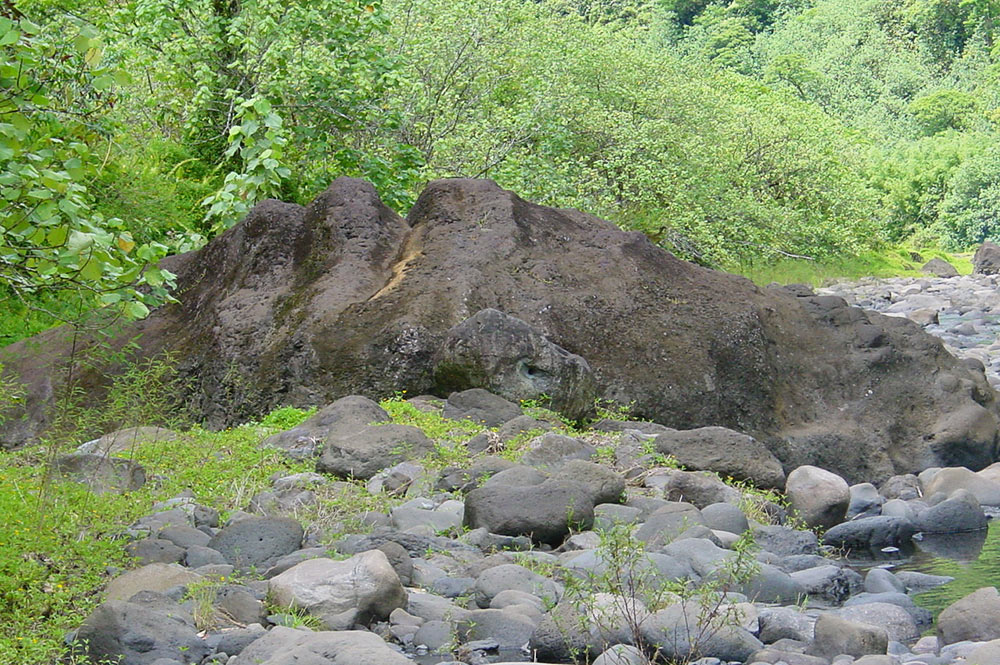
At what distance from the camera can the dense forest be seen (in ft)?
17.7

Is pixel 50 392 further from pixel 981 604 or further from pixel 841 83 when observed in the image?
pixel 841 83

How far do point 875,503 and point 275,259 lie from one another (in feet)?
19.5

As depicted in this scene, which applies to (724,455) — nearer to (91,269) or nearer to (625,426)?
(625,426)

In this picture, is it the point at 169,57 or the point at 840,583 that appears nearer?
the point at 840,583

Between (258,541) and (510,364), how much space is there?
12.8 feet

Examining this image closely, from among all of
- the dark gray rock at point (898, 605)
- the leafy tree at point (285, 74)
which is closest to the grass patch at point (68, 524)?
the dark gray rock at point (898, 605)

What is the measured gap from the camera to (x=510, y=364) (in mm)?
10016

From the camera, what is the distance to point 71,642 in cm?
498

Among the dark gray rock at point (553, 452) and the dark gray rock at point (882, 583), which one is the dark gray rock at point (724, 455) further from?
the dark gray rock at point (882, 583)

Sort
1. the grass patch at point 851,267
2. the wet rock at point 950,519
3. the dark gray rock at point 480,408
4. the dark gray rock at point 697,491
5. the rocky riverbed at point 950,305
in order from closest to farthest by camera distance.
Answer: the dark gray rock at point 697,491
the wet rock at point 950,519
the dark gray rock at point 480,408
the rocky riverbed at point 950,305
the grass patch at point 851,267

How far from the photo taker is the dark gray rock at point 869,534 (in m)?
8.51

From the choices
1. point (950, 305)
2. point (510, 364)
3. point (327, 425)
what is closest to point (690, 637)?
point (327, 425)

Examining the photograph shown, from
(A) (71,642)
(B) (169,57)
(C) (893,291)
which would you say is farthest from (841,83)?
(A) (71,642)

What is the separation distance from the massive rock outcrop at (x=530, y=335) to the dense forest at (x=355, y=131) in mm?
956
